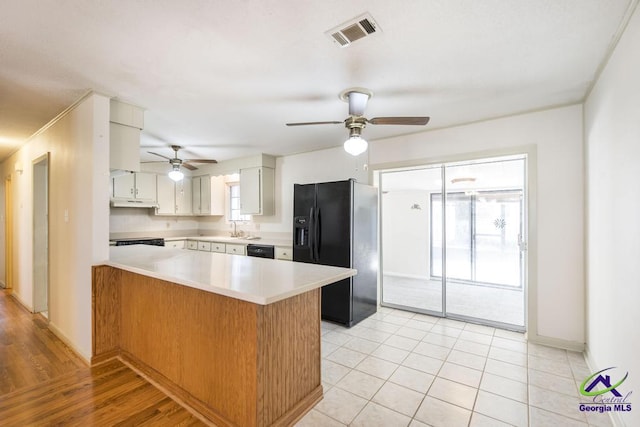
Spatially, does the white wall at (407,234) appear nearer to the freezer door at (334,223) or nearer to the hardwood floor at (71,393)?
the freezer door at (334,223)

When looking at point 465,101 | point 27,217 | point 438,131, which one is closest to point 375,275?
point 438,131

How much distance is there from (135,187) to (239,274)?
14.6 feet

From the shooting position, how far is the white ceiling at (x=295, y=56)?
1588mm

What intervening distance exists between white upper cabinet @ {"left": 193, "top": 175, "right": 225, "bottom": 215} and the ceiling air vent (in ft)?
15.8

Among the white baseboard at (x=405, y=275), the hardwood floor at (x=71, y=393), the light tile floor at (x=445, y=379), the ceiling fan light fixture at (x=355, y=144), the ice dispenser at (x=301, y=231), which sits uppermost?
the ceiling fan light fixture at (x=355, y=144)

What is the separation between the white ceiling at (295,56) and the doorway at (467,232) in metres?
1.00

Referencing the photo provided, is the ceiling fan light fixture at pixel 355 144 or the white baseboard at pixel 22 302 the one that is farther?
the white baseboard at pixel 22 302

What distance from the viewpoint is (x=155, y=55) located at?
79.3 inches

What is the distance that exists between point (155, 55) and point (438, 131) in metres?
3.11

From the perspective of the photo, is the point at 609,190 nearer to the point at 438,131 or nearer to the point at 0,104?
the point at 438,131

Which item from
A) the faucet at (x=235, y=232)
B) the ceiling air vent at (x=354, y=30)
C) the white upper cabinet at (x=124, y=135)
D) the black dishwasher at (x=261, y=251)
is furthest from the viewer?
the faucet at (x=235, y=232)

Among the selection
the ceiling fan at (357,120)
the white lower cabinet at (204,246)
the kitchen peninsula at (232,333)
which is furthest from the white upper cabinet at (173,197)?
the ceiling fan at (357,120)

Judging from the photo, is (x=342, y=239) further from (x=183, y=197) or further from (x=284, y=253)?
(x=183, y=197)

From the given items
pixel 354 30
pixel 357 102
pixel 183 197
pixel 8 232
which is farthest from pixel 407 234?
pixel 8 232
